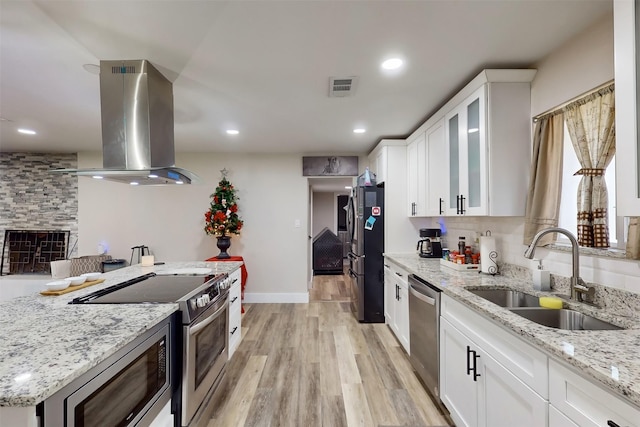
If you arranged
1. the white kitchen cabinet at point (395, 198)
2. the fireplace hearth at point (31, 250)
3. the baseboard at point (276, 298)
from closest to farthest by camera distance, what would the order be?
1. the white kitchen cabinet at point (395, 198)
2. the fireplace hearth at point (31, 250)
3. the baseboard at point (276, 298)

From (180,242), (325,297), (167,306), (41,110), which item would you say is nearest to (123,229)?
(180,242)

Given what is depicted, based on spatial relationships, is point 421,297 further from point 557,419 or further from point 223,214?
point 223,214

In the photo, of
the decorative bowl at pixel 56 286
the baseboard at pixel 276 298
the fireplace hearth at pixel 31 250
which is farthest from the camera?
the baseboard at pixel 276 298

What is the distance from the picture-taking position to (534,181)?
→ 6.28ft

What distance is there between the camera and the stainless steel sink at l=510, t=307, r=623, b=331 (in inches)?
53.6

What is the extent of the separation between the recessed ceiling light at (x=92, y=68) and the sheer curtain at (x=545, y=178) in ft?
10.1

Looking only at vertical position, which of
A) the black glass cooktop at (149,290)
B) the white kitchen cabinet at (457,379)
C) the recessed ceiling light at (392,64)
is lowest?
the white kitchen cabinet at (457,379)

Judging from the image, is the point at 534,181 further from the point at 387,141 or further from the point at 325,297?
the point at 325,297

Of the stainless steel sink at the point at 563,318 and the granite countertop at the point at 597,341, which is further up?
the granite countertop at the point at 597,341

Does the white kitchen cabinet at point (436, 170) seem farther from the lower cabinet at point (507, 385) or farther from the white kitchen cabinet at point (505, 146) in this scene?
the lower cabinet at point (507, 385)

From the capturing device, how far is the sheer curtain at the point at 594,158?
1.47 m

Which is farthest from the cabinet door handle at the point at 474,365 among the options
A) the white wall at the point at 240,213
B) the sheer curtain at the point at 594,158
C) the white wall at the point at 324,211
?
the white wall at the point at 324,211

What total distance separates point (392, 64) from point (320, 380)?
2.52 m

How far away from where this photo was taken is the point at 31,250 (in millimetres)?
4539
